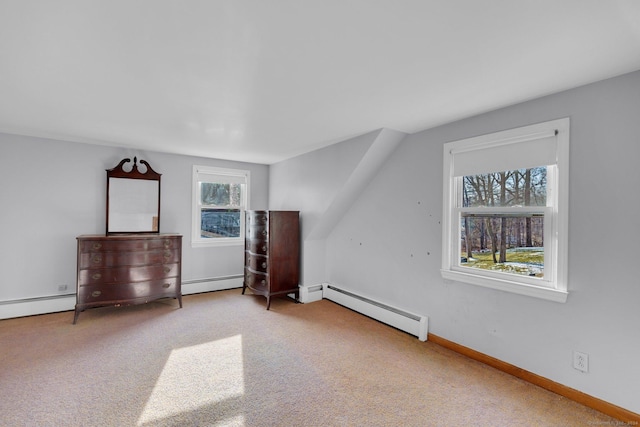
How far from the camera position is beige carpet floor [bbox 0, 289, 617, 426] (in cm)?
188

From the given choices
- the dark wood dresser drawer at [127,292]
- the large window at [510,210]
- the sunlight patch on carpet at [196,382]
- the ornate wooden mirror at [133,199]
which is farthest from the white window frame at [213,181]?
the large window at [510,210]

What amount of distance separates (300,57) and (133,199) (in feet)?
11.6

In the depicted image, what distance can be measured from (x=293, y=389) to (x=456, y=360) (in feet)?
4.84

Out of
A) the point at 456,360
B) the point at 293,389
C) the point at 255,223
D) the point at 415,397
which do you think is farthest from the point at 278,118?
the point at 456,360

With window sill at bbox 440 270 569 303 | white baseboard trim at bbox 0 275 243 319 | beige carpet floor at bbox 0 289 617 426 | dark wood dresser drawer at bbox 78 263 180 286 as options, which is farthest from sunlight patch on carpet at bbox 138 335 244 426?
white baseboard trim at bbox 0 275 243 319

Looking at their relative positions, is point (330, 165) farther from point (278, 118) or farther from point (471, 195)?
point (471, 195)

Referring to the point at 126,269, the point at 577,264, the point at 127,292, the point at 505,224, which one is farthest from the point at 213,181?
the point at 577,264

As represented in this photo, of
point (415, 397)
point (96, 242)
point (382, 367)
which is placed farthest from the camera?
point (96, 242)

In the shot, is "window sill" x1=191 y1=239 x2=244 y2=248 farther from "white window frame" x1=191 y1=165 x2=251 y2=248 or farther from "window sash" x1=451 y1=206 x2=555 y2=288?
"window sash" x1=451 y1=206 x2=555 y2=288

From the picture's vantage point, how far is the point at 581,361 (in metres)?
2.04

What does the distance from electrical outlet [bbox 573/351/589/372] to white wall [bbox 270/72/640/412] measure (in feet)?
0.10

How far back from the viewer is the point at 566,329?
2.11 meters

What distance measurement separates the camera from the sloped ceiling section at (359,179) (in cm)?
323

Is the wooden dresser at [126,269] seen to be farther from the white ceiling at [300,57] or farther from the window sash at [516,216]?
the window sash at [516,216]
